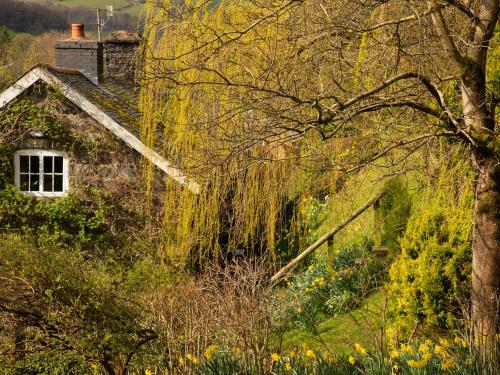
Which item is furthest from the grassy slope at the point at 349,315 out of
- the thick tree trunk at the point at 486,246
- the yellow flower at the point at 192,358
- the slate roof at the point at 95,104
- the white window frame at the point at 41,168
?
the white window frame at the point at 41,168

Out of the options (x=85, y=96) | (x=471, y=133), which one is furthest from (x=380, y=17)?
(x=85, y=96)

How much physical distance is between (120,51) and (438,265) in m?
10.7

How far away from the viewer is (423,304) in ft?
26.0

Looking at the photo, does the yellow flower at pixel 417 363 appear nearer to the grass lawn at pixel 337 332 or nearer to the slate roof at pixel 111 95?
the grass lawn at pixel 337 332

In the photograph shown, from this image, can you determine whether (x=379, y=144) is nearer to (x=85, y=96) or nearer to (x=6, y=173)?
(x=85, y=96)

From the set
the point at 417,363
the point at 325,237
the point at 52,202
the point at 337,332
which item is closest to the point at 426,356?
the point at 417,363

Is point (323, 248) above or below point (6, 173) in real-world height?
below

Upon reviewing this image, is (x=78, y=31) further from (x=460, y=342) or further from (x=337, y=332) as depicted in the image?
(x=460, y=342)

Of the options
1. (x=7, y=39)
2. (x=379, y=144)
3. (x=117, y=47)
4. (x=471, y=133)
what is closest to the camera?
(x=471, y=133)

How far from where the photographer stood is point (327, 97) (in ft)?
20.5

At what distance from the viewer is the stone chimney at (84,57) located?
1600 centimetres

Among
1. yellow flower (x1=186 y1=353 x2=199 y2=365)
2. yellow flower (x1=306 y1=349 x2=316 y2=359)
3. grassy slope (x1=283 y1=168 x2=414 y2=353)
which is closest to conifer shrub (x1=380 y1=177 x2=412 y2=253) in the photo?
grassy slope (x1=283 y1=168 x2=414 y2=353)

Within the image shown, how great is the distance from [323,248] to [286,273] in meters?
2.50

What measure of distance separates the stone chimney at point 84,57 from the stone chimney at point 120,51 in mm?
274
